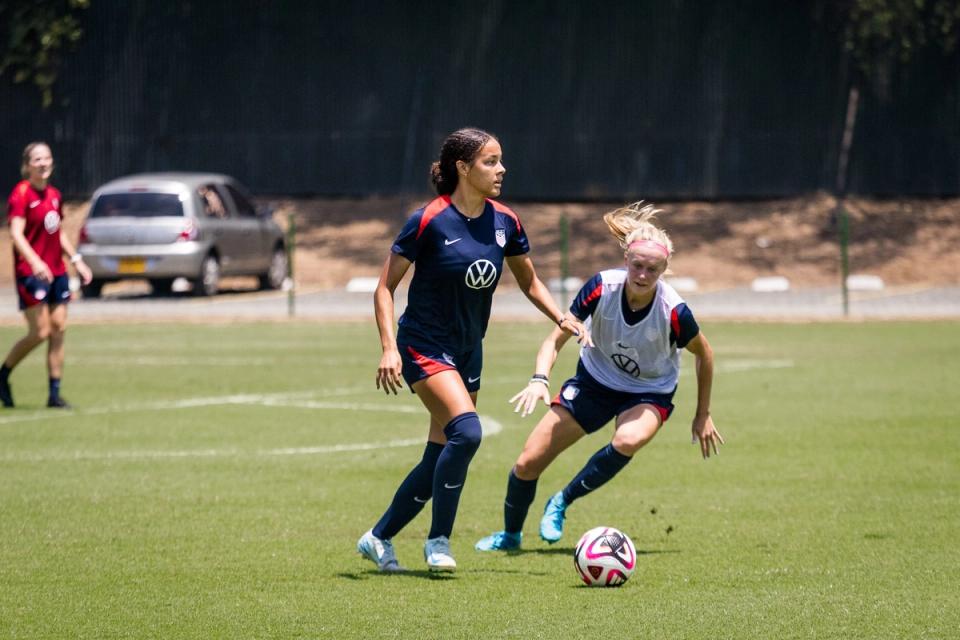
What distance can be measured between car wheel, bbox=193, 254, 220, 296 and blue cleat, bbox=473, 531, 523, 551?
19335 millimetres

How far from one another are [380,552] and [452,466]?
21.7 inches

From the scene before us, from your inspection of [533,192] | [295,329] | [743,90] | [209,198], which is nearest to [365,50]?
[533,192]

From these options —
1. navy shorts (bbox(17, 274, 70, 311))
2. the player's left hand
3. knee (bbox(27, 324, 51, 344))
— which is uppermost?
the player's left hand

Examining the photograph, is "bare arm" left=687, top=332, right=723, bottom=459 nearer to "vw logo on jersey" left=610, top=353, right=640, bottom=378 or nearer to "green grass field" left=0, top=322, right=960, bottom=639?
"vw logo on jersey" left=610, top=353, right=640, bottom=378

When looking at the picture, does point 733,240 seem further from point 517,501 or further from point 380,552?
point 380,552

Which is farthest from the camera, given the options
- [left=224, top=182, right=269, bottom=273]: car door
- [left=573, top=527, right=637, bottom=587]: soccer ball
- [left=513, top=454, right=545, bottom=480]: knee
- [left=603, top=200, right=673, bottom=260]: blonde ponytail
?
[left=224, top=182, right=269, bottom=273]: car door

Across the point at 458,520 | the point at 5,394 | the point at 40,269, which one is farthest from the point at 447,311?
the point at 5,394

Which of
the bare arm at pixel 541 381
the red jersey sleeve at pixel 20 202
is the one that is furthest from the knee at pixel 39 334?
the bare arm at pixel 541 381

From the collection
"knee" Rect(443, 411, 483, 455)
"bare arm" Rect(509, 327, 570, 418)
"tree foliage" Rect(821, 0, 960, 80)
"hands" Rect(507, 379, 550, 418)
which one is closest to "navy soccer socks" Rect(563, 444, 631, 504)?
"bare arm" Rect(509, 327, 570, 418)

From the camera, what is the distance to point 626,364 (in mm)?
8586

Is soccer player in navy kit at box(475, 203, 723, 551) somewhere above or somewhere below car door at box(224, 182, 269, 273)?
above

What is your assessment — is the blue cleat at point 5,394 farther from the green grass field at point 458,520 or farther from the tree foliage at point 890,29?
the tree foliage at point 890,29

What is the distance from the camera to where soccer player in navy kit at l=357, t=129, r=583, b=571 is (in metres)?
7.60

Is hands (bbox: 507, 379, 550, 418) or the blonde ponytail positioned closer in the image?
hands (bbox: 507, 379, 550, 418)
